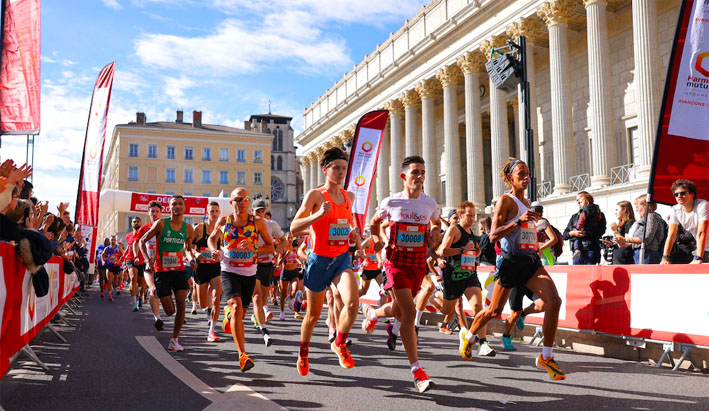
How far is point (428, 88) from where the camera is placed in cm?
4178

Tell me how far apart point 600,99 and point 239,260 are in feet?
72.6

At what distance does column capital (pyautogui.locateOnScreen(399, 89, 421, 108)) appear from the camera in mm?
44031

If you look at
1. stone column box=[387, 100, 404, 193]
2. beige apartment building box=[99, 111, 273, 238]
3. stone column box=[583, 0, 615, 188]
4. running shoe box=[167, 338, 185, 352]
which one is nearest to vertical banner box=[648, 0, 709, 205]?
running shoe box=[167, 338, 185, 352]

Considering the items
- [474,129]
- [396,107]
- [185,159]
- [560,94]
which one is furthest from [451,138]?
[185,159]

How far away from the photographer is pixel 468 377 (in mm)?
6715

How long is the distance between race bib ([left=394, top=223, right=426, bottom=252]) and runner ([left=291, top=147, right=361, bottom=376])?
1.69ft

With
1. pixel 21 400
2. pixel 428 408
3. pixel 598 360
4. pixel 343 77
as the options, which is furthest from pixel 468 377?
pixel 343 77

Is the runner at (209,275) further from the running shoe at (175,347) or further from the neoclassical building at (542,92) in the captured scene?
the neoclassical building at (542,92)

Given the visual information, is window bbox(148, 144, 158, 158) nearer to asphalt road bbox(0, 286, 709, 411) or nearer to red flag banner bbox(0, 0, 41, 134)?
red flag banner bbox(0, 0, 41, 134)

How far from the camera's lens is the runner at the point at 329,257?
6129 mm

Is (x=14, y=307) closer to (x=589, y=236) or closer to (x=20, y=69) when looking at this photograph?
(x=20, y=69)

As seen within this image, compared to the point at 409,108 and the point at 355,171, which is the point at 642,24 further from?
the point at 409,108

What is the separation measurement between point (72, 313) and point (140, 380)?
32.5ft

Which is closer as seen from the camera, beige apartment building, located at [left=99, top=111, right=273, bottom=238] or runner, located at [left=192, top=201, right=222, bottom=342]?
runner, located at [left=192, top=201, right=222, bottom=342]
